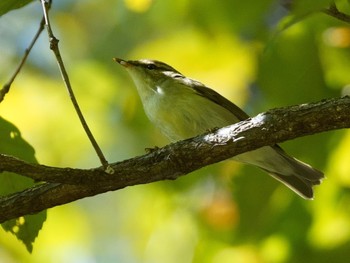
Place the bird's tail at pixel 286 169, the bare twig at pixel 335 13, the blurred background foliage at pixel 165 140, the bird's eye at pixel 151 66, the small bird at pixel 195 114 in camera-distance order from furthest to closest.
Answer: the bird's eye at pixel 151 66 < the small bird at pixel 195 114 < the bird's tail at pixel 286 169 < the blurred background foliage at pixel 165 140 < the bare twig at pixel 335 13

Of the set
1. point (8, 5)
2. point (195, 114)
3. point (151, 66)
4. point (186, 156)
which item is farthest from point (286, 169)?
point (8, 5)

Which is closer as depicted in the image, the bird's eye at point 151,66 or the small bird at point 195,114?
the small bird at point 195,114

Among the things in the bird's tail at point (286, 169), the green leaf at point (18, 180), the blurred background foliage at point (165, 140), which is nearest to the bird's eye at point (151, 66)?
the blurred background foliage at point (165, 140)

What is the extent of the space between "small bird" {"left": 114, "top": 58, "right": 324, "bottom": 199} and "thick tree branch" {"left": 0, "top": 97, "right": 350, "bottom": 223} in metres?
1.26

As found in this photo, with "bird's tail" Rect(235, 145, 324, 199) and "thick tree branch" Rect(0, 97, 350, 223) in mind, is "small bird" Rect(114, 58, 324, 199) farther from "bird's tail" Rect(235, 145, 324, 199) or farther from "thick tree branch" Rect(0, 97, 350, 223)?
"thick tree branch" Rect(0, 97, 350, 223)

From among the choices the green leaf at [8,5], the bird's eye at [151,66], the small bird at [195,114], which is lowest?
the green leaf at [8,5]

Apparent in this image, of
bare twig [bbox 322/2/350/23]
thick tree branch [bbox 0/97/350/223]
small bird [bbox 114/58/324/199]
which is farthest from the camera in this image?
small bird [bbox 114/58/324/199]

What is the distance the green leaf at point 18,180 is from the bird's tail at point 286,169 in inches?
48.7

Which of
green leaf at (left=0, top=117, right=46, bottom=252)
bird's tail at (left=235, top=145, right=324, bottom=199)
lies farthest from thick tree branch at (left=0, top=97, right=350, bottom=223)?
bird's tail at (left=235, top=145, right=324, bottom=199)

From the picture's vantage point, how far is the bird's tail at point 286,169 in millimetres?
3719

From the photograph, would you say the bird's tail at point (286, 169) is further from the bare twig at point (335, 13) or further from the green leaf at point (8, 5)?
the green leaf at point (8, 5)

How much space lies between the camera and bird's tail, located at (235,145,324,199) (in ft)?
12.2

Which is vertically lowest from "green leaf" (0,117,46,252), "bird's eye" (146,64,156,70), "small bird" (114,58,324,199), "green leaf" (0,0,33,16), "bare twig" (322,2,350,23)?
"green leaf" (0,117,46,252)

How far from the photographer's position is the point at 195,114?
4.19 metres
